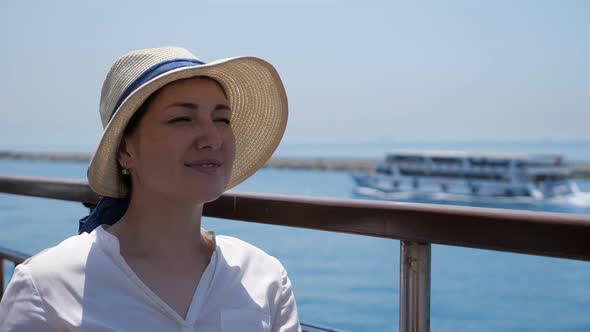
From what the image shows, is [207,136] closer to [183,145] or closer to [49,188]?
[183,145]

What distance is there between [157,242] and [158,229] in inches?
1.0

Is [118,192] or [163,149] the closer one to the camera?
[163,149]

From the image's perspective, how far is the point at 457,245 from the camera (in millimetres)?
1354

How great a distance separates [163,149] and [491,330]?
121 cm

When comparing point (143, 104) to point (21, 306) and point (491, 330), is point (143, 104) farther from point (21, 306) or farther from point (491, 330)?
point (491, 330)

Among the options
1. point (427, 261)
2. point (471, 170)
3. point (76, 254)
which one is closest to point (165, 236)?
point (76, 254)

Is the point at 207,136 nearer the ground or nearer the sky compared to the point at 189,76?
nearer the ground

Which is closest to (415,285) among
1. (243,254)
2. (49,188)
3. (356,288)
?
(243,254)

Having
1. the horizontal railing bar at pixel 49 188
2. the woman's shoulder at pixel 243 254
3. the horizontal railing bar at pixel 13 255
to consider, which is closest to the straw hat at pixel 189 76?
the woman's shoulder at pixel 243 254

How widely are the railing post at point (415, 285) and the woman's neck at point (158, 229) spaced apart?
44cm

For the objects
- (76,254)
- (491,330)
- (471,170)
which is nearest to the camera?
(76,254)

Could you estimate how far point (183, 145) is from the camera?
129 centimetres

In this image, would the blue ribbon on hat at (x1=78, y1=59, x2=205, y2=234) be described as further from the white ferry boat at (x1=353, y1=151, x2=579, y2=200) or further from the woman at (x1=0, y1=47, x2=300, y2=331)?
the white ferry boat at (x1=353, y1=151, x2=579, y2=200)

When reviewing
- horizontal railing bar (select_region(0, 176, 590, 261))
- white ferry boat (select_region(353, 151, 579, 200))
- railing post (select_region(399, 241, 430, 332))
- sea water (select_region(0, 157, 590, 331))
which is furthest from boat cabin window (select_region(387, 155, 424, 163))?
railing post (select_region(399, 241, 430, 332))
